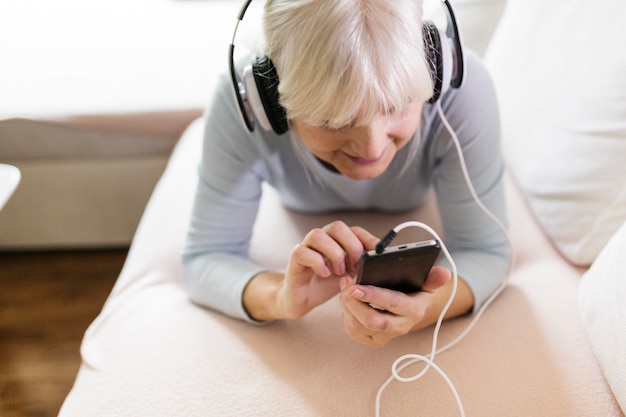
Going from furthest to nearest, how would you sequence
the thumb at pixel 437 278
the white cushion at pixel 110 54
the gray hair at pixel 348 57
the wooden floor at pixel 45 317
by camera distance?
1. the white cushion at pixel 110 54
2. the wooden floor at pixel 45 317
3. the thumb at pixel 437 278
4. the gray hair at pixel 348 57

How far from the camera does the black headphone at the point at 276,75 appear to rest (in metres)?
0.70

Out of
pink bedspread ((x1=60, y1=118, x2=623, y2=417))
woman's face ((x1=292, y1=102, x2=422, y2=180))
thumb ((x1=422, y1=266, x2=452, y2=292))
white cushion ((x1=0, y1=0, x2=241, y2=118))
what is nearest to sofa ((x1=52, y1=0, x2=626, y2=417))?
pink bedspread ((x1=60, y1=118, x2=623, y2=417))

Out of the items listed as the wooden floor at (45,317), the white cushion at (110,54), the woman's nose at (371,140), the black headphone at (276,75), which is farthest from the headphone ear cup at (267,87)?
the wooden floor at (45,317)

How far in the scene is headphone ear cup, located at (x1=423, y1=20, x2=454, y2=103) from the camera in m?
0.70

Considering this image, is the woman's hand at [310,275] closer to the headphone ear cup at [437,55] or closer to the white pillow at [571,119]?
the headphone ear cup at [437,55]

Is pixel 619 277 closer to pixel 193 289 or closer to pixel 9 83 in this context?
pixel 193 289

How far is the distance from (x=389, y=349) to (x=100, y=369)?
426 mm

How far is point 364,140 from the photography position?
67 centimetres

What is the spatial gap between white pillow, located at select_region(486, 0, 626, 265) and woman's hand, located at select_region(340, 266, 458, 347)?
33cm

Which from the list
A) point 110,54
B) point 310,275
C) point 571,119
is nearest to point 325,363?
point 310,275

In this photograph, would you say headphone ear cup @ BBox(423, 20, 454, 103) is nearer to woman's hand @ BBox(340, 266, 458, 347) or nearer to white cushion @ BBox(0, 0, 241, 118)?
woman's hand @ BBox(340, 266, 458, 347)

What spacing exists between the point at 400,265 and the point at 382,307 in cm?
7

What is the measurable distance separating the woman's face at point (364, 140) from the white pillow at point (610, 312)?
32cm

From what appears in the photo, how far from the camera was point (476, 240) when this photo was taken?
900mm
